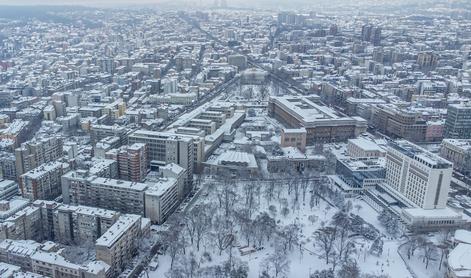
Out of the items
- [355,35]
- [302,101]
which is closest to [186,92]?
[302,101]

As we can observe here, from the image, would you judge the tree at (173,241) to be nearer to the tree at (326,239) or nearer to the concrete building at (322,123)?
the tree at (326,239)

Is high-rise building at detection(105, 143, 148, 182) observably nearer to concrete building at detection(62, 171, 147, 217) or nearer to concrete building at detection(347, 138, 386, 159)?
concrete building at detection(62, 171, 147, 217)

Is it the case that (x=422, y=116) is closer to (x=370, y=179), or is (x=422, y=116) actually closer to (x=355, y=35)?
(x=370, y=179)

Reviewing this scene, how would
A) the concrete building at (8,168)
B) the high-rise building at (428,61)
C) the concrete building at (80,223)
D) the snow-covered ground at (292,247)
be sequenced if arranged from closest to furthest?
1. the snow-covered ground at (292,247)
2. the concrete building at (80,223)
3. the concrete building at (8,168)
4. the high-rise building at (428,61)

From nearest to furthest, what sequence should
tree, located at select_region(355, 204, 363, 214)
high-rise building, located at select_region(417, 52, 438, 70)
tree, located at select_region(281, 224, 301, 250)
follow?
tree, located at select_region(281, 224, 301, 250)
tree, located at select_region(355, 204, 363, 214)
high-rise building, located at select_region(417, 52, 438, 70)

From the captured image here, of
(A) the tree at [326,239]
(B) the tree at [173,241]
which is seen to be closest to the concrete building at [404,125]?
(A) the tree at [326,239]

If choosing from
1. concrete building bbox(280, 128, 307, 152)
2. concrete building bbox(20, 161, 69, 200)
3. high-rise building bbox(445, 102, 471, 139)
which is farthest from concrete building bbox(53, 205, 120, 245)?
high-rise building bbox(445, 102, 471, 139)
